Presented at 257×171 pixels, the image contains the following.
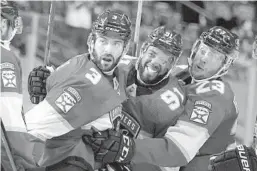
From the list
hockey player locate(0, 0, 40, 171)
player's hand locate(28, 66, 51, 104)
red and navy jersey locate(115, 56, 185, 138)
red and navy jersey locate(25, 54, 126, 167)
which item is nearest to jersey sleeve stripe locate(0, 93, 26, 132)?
hockey player locate(0, 0, 40, 171)

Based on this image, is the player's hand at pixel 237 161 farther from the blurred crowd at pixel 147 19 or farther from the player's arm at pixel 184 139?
the blurred crowd at pixel 147 19

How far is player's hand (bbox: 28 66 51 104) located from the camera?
2633 mm

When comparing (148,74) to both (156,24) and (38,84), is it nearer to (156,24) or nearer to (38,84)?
(38,84)

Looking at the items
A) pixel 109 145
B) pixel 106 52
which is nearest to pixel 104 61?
pixel 106 52

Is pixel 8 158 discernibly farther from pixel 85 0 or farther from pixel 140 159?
pixel 85 0

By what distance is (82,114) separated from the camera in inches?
88.6

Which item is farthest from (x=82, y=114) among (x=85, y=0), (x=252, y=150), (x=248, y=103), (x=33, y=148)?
(x=85, y=0)

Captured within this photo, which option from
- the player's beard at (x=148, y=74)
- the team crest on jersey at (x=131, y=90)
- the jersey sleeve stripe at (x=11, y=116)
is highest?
the player's beard at (x=148, y=74)

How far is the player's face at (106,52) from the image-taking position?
2.35 meters

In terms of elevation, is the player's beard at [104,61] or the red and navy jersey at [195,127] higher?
the player's beard at [104,61]

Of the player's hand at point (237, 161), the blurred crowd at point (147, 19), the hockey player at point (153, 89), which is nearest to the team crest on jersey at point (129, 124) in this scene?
the hockey player at point (153, 89)

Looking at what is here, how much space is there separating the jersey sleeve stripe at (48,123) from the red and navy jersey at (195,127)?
33 centimetres

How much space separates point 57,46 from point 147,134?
1274 millimetres

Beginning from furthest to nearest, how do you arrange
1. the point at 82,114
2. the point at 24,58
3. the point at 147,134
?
the point at 24,58 < the point at 147,134 < the point at 82,114
